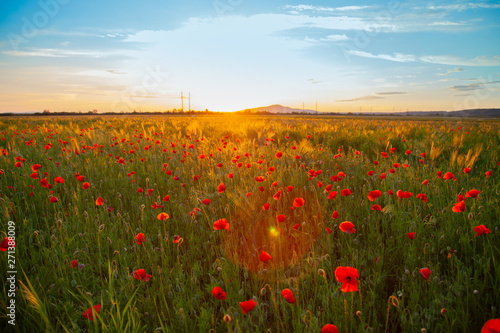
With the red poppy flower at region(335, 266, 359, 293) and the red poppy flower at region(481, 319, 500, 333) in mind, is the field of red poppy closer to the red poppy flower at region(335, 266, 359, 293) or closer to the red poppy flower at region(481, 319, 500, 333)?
the red poppy flower at region(335, 266, 359, 293)

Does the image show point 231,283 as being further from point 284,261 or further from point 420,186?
point 420,186

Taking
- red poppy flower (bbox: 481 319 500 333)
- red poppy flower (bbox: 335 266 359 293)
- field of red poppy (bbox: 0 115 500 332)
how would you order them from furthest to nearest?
field of red poppy (bbox: 0 115 500 332), red poppy flower (bbox: 335 266 359 293), red poppy flower (bbox: 481 319 500 333)

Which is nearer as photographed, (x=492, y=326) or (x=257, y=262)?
(x=492, y=326)

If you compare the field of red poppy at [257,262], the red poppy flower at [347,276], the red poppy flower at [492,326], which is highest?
the red poppy flower at [347,276]

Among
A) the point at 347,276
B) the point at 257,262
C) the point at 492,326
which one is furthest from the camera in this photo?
the point at 257,262

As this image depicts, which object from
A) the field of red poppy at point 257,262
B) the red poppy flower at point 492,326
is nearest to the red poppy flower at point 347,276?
the field of red poppy at point 257,262

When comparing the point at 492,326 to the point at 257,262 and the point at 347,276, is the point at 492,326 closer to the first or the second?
the point at 347,276

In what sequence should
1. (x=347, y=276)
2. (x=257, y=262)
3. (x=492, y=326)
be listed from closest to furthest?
1. (x=492, y=326)
2. (x=347, y=276)
3. (x=257, y=262)

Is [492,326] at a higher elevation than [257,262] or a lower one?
higher

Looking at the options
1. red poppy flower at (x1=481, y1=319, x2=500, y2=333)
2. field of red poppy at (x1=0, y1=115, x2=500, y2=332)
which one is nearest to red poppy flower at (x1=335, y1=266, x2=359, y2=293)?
field of red poppy at (x1=0, y1=115, x2=500, y2=332)

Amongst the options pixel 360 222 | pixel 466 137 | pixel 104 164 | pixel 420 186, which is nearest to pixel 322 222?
pixel 360 222

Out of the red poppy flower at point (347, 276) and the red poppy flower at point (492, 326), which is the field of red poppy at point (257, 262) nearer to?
the red poppy flower at point (347, 276)

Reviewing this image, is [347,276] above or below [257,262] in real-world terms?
above

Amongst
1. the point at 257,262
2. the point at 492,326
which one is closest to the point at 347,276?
the point at 492,326
